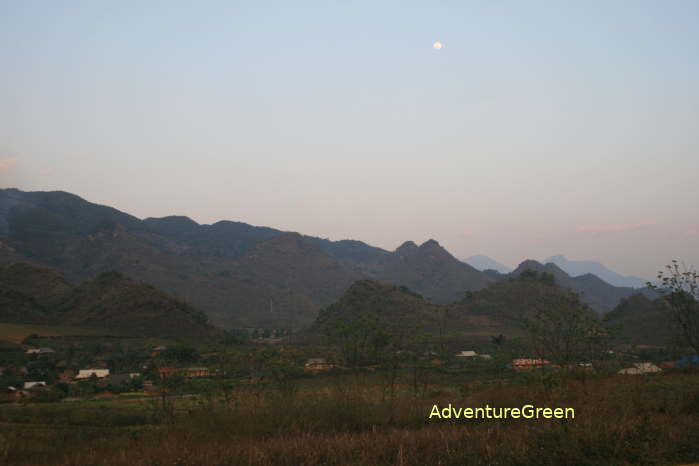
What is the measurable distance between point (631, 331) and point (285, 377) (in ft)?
245

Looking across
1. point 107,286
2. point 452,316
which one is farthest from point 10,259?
point 452,316

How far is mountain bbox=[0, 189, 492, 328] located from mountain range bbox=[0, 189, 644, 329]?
0.27 metres

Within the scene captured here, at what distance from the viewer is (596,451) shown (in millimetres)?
7996

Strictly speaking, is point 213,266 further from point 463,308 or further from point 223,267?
point 463,308

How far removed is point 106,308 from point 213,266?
7969 centimetres

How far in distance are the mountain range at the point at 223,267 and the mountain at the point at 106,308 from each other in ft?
92.7

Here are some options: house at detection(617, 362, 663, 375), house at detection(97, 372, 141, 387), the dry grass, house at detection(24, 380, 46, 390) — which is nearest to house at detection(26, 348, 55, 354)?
the dry grass

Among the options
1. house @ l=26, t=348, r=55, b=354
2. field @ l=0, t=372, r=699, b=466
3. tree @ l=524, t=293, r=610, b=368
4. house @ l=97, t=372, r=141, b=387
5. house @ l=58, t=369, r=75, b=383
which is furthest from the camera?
house @ l=26, t=348, r=55, b=354

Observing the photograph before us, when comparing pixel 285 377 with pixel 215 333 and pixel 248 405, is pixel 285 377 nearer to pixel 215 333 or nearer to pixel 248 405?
pixel 248 405

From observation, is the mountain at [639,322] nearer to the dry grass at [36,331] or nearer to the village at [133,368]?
the village at [133,368]

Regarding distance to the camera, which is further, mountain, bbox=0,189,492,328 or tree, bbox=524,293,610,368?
mountain, bbox=0,189,492,328

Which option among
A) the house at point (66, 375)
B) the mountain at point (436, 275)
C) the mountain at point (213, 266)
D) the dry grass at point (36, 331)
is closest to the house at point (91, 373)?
the house at point (66, 375)

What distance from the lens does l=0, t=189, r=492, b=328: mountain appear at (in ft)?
421

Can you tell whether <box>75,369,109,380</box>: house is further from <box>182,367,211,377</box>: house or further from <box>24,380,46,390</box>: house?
<box>182,367,211,377</box>: house
